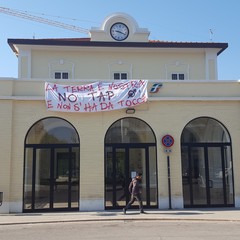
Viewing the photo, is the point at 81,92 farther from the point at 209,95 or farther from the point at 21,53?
the point at 21,53

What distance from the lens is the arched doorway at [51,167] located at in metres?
14.9

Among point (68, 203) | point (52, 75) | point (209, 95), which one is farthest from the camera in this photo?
point (52, 75)

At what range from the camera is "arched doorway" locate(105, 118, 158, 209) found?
15.2m

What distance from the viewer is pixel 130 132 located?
15578 mm

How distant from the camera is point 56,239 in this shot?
9.31 metres

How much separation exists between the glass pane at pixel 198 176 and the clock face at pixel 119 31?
33.6ft

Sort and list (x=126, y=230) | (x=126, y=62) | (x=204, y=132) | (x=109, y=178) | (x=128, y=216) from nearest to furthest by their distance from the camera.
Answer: (x=126, y=230) → (x=128, y=216) → (x=109, y=178) → (x=204, y=132) → (x=126, y=62)

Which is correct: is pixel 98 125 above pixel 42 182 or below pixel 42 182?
above

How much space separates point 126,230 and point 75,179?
508 cm

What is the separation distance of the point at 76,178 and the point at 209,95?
23.3 feet

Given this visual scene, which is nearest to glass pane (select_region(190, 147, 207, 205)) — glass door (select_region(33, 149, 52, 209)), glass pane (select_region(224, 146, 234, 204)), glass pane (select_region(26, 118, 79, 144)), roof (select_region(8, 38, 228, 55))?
glass pane (select_region(224, 146, 234, 204))

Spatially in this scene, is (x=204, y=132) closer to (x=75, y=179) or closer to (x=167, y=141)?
(x=167, y=141)

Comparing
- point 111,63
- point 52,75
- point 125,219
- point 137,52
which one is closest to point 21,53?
point 52,75

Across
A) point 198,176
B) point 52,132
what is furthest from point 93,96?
point 198,176
